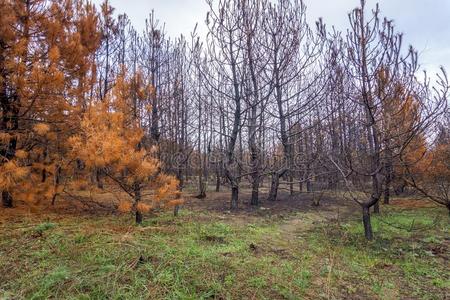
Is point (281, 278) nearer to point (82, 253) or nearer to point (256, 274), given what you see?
point (256, 274)

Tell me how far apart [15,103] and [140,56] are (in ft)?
26.0

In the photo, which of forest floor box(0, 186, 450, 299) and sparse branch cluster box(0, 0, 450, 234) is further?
sparse branch cluster box(0, 0, 450, 234)

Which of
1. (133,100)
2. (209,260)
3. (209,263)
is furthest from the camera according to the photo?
(133,100)

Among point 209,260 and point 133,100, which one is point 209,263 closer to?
point 209,260

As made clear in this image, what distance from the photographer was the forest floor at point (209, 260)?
2959 mm

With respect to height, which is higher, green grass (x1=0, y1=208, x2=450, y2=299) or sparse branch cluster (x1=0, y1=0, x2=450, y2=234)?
sparse branch cluster (x1=0, y1=0, x2=450, y2=234)

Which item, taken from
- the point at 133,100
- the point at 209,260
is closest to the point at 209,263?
the point at 209,260

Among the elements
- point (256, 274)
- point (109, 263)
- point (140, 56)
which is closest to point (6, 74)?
point (109, 263)

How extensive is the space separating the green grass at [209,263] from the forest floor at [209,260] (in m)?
0.01

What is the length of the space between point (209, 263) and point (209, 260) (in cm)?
13

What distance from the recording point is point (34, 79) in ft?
18.2

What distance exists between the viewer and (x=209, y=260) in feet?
12.4

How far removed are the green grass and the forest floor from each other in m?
0.01

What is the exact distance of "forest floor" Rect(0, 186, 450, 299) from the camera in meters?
2.96
